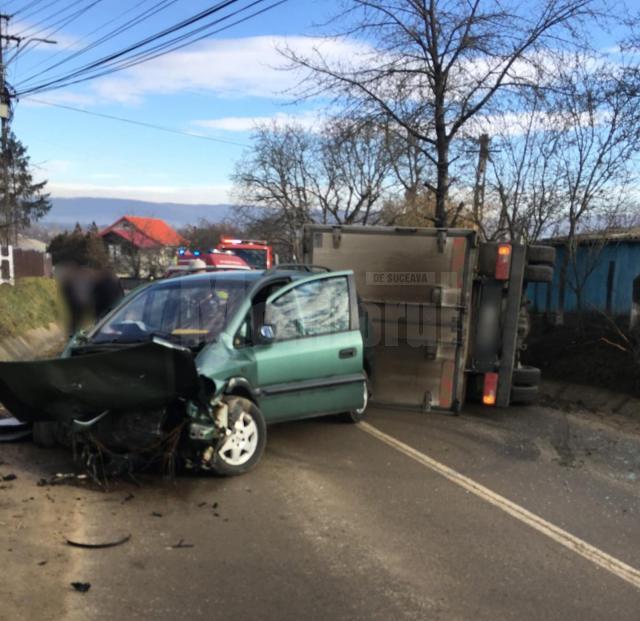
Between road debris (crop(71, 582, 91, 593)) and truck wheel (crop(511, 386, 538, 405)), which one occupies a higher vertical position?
truck wheel (crop(511, 386, 538, 405))

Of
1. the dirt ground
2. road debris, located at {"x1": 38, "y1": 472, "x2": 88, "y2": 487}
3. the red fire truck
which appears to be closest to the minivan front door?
road debris, located at {"x1": 38, "y1": 472, "x2": 88, "y2": 487}

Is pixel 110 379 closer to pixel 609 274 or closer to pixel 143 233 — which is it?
pixel 609 274

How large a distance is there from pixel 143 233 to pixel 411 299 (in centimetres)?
5605

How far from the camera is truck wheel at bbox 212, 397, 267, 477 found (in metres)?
5.39

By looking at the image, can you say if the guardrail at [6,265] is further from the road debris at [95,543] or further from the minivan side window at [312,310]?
the road debris at [95,543]

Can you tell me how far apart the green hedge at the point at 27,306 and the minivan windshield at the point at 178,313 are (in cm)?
672

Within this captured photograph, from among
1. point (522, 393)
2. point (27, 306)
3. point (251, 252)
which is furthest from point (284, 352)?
point (251, 252)

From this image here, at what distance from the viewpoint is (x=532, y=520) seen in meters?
4.78

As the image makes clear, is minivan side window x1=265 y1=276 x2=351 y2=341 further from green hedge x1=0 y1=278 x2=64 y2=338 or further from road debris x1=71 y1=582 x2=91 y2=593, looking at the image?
green hedge x1=0 y1=278 x2=64 y2=338

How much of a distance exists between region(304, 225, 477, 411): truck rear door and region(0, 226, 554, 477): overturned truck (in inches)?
0.6

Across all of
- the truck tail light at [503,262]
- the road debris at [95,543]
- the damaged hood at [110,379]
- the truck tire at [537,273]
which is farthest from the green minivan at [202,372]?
the truck tire at [537,273]

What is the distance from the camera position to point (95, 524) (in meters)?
4.45

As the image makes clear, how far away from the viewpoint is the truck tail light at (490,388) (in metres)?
7.99

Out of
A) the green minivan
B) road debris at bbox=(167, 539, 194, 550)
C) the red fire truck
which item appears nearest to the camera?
road debris at bbox=(167, 539, 194, 550)
